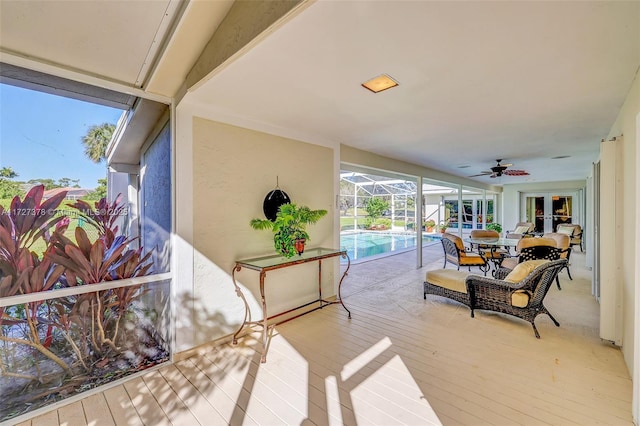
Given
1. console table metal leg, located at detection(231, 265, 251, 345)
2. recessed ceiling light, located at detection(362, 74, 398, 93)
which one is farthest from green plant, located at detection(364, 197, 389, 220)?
recessed ceiling light, located at detection(362, 74, 398, 93)

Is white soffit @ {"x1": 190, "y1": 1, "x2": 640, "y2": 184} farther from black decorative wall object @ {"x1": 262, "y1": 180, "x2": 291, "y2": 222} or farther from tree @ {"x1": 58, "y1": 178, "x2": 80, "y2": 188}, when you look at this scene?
tree @ {"x1": 58, "y1": 178, "x2": 80, "y2": 188}

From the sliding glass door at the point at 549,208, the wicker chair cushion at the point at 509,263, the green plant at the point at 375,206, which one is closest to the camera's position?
the wicker chair cushion at the point at 509,263

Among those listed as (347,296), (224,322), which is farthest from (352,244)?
(224,322)

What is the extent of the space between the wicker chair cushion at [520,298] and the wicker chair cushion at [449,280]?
0.56 metres

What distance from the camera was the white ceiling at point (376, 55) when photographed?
1.48 meters

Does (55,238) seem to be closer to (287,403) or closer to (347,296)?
Answer: (287,403)

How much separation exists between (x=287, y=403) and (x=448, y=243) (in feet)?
15.4

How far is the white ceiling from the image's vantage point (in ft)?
4.84

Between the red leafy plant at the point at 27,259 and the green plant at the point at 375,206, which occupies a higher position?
the green plant at the point at 375,206

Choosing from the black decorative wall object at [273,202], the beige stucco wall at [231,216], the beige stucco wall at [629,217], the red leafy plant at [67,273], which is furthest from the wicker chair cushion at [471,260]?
the red leafy plant at [67,273]

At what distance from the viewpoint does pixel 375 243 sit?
10.7 m

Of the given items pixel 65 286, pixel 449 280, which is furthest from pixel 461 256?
pixel 65 286

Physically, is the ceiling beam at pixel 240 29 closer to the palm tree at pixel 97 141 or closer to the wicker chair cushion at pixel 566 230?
the palm tree at pixel 97 141

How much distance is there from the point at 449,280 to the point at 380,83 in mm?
2835
